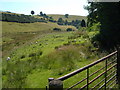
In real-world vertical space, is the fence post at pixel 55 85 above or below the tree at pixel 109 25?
below

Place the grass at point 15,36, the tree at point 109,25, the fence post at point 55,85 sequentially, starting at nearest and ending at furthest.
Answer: the fence post at point 55,85 < the tree at point 109,25 < the grass at point 15,36

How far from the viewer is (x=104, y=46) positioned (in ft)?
51.0

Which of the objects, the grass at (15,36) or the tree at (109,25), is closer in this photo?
the tree at (109,25)

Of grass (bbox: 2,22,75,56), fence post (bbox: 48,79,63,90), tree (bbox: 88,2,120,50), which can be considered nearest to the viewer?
fence post (bbox: 48,79,63,90)

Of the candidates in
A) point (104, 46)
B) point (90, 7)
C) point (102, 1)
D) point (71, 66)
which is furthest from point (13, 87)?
point (90, 7)

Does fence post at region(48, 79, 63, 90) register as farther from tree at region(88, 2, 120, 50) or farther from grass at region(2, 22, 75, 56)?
grass at region(2, 22, 75, 56)

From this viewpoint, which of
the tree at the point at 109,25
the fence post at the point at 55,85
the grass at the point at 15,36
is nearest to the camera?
the fence post at the point at 55,85

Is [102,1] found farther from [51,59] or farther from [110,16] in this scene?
[51,59]

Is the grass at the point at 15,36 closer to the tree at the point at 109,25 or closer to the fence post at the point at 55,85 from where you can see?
the tree at the point at 109,25

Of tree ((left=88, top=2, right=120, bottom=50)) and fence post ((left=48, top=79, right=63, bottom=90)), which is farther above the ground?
tree ((left=88, top=2, right=120, bottom=50))

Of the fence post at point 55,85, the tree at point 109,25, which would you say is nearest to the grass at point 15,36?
the tree at point 109,25

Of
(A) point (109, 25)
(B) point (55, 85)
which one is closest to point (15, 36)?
(A) point (109, 25)

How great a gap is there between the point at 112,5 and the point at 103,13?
1034mm

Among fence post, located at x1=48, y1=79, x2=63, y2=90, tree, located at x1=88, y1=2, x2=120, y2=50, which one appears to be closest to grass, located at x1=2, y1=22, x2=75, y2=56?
tree, located at x1=88, y1=2, x2=120, y2=50
